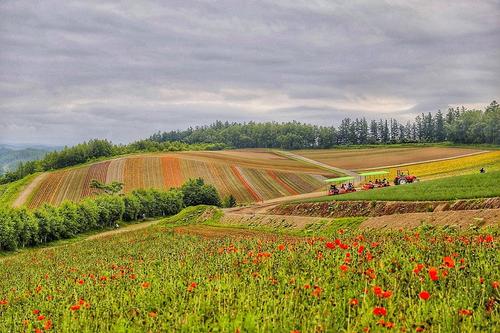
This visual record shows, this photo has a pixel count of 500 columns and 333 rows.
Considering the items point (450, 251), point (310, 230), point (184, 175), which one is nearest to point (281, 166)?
point (184, 175)

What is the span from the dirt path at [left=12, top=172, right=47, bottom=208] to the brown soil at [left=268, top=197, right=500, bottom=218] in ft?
233

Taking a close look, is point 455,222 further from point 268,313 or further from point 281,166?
point 281,166

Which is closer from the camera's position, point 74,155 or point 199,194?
point 199,194

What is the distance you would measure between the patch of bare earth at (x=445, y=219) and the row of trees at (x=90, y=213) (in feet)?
170

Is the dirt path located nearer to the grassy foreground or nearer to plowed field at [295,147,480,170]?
plowed field at [295,147,480,170]

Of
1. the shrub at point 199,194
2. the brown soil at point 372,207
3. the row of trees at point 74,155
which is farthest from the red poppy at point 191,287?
the row of trees at point 74,155

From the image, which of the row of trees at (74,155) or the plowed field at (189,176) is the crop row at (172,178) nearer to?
the plowed field at (189,176)

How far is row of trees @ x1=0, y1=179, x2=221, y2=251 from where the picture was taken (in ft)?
233

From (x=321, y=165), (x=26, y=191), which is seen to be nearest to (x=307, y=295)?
(x=26, y=191)

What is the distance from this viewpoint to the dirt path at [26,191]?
111637 mm

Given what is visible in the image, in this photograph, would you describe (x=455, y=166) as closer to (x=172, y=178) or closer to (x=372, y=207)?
(x=372, y=207)

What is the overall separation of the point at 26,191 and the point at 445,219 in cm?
11434

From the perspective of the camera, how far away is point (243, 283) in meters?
11.7

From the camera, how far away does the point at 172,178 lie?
123438 millimetres
